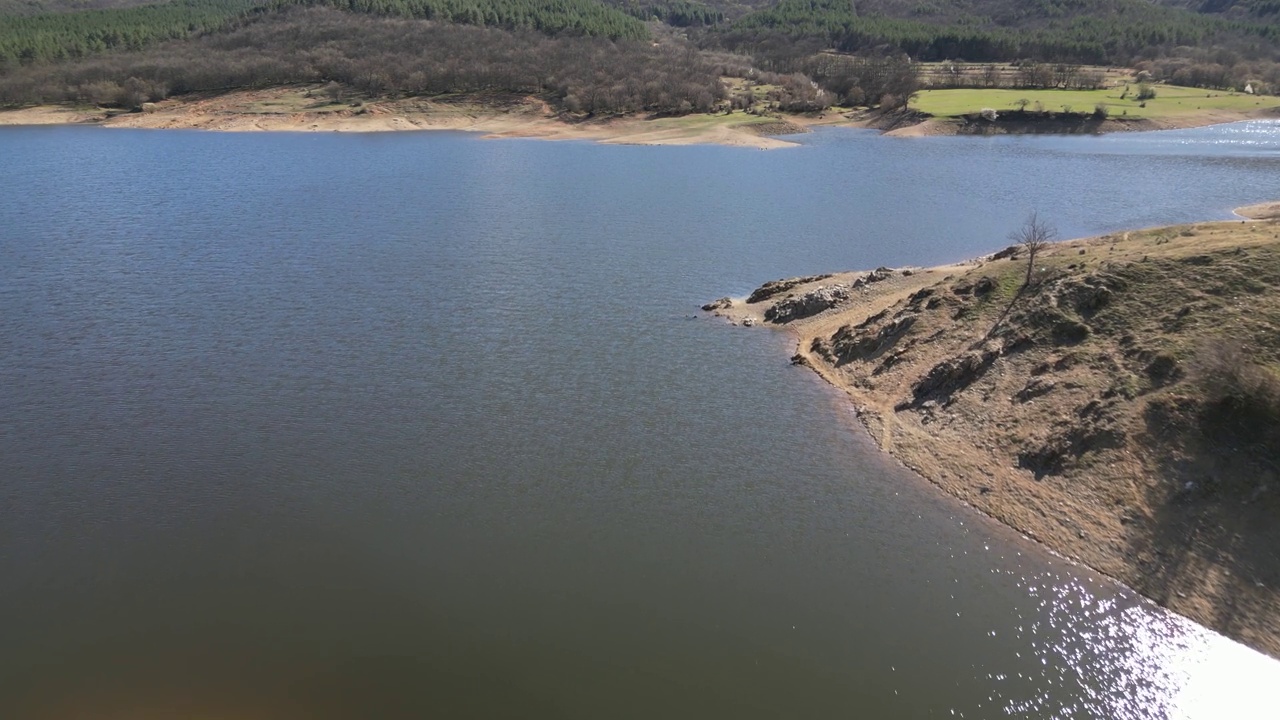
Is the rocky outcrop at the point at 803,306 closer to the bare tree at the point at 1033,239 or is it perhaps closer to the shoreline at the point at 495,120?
the bare tree at the point at 1033,239

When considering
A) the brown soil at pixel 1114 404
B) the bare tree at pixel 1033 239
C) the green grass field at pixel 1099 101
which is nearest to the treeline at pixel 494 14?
the green grass field at pixel 1099 101

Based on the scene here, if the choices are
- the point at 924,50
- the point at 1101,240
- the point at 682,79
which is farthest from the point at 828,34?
the point at 1101,240

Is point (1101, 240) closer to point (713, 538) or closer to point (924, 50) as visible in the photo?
point (713, 538)

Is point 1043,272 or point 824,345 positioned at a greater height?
point 1043,272

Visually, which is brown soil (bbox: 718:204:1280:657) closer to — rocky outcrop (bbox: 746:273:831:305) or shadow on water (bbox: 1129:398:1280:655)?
shadow on water (bbox: 1129:398:1280:655)

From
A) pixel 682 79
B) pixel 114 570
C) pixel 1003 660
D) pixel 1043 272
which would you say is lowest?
pixel 1003 660
